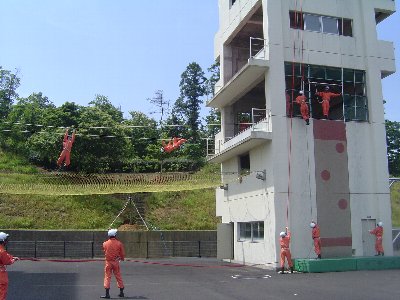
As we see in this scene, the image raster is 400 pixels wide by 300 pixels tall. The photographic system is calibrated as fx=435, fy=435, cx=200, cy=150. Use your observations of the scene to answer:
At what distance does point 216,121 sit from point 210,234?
23.7m

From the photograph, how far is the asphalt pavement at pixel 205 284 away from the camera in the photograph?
472 inches

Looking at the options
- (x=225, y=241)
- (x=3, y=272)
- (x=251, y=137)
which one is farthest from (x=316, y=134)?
(x=3, y=272)

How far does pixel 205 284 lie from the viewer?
14641 millimetres

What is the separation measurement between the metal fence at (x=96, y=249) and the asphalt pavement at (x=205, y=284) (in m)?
6.35

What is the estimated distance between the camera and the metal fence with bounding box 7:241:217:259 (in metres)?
26.0

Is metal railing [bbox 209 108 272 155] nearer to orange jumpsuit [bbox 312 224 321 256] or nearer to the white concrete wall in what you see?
the white concrete wall

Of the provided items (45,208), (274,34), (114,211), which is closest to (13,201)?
(45,208)

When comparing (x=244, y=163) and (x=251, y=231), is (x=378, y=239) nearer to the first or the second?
(x=251, y=231)

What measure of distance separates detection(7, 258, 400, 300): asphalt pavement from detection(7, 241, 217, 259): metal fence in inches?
250

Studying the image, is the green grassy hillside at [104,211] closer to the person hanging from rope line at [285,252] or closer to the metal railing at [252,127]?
the metal railing at [252,127]

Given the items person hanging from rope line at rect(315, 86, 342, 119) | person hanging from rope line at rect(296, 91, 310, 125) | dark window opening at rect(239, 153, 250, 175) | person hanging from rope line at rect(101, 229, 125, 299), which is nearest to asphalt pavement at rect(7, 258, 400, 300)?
person hanging from rope line at rect(101, 229, 125, 299)

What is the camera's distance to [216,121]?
50.5 m

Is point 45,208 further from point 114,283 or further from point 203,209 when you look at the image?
point 114,283

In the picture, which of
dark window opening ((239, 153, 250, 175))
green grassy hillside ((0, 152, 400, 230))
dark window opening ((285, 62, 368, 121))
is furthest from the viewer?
green grassy hillside ((0, 152, 400, 230))
